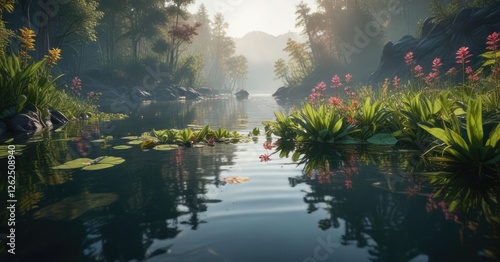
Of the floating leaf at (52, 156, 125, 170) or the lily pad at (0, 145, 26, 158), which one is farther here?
the lily pad at (0, 145, 26, 158)

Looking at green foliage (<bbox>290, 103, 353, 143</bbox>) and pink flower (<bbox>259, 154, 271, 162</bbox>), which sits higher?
green foliage (<bbox>290, 103, 353, 143</bbox>)

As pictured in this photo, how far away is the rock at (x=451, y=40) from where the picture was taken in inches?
719

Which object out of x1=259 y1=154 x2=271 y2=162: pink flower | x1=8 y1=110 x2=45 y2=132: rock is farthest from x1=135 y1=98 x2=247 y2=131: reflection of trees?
x1=259 y1=154 x2=271 y2=162: pink flower

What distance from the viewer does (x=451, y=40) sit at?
20391mm

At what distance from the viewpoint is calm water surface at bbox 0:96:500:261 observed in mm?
1724

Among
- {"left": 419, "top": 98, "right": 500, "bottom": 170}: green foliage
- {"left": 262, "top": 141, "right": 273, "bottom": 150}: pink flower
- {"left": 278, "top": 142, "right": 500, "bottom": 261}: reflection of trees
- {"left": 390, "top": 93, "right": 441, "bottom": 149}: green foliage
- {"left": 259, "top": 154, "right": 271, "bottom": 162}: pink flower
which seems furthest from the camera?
{"left": 262, "top": 141, "right": 273, "bottom": 150}: pink flower

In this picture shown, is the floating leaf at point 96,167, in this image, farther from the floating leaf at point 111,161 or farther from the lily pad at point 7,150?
the lily pad at point 7,150

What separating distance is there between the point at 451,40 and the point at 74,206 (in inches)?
979

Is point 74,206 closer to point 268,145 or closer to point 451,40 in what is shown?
point 268,145

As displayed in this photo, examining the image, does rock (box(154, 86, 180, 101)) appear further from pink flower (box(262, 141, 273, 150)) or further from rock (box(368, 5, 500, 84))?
pink flower (box(262, 141, 273, 150))

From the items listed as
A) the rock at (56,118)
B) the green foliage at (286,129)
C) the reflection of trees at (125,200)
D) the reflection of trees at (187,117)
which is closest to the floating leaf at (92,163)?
the reflection of trees at (125,200)

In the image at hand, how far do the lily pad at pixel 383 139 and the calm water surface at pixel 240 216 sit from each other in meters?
1.54

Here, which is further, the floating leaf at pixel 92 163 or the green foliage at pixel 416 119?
the green foliage at pixel 416 119

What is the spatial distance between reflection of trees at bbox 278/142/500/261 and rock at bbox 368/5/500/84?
16.8 meters
